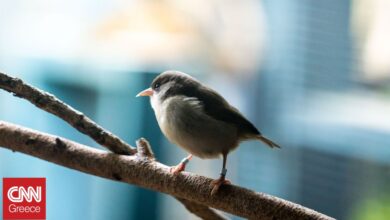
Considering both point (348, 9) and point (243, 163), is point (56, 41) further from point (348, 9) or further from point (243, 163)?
point (348, 9)

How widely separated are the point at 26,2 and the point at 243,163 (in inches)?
27.1

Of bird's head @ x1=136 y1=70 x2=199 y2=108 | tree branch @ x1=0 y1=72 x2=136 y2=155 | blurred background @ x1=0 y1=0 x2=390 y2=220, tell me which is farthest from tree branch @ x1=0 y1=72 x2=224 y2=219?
blurred background @ x1=0 y1=0 x2=390 y2=220

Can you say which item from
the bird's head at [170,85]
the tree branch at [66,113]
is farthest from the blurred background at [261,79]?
the tree branch at [66,113]

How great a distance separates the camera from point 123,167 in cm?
97

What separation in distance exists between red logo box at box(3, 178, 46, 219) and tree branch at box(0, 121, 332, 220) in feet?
0.34

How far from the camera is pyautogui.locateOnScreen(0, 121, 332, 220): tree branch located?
933 mm

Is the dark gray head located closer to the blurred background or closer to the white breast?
the white breast

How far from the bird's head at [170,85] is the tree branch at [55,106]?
0.15 metres

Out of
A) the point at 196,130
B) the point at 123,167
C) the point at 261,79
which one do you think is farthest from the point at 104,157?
the point at 261,79

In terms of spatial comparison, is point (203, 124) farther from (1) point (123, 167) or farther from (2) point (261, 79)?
(2) point (261, 79)

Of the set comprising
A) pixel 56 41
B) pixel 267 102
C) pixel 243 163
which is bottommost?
pixel 243 163

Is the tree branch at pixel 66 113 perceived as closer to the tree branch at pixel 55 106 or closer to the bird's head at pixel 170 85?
the tree branch at pixel 55 106

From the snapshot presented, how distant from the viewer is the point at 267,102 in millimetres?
1427

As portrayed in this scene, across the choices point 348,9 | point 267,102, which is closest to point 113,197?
point 267,102
